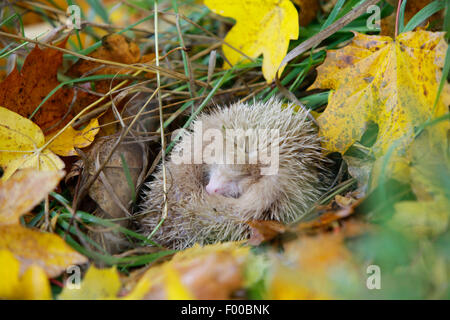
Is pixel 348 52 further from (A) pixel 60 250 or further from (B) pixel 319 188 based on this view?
(A) pixel 60 250

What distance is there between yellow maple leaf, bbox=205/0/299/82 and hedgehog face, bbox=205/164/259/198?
0.38 m

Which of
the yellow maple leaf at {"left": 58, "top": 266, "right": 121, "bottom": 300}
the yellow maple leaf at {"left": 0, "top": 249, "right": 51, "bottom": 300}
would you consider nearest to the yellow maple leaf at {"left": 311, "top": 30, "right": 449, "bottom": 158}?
the yellow maple leaf at {"left": 58, "top": 266, "right": 121, "bottom": 300}

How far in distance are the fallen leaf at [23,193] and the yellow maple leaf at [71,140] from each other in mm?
412

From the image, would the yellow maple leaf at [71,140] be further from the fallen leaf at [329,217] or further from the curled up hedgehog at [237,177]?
the fallen leaf at [329,217]

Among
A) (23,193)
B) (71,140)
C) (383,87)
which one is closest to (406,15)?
(383,87)

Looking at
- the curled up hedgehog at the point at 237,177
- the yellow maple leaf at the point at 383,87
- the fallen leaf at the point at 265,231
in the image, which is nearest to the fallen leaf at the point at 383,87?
the yellow maple leaf at the point at 383,87

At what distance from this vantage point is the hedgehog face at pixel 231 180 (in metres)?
1.33

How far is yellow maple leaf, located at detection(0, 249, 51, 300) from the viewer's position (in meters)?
0.80

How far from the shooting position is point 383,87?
1254 mm

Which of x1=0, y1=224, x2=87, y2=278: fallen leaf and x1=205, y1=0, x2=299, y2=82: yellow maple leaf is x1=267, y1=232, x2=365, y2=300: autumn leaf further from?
x1=205, y1=0, x2=299, y2=82: yellow maple leaf

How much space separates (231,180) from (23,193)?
68 centimetres

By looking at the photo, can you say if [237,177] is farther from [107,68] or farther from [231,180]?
[107,68]
